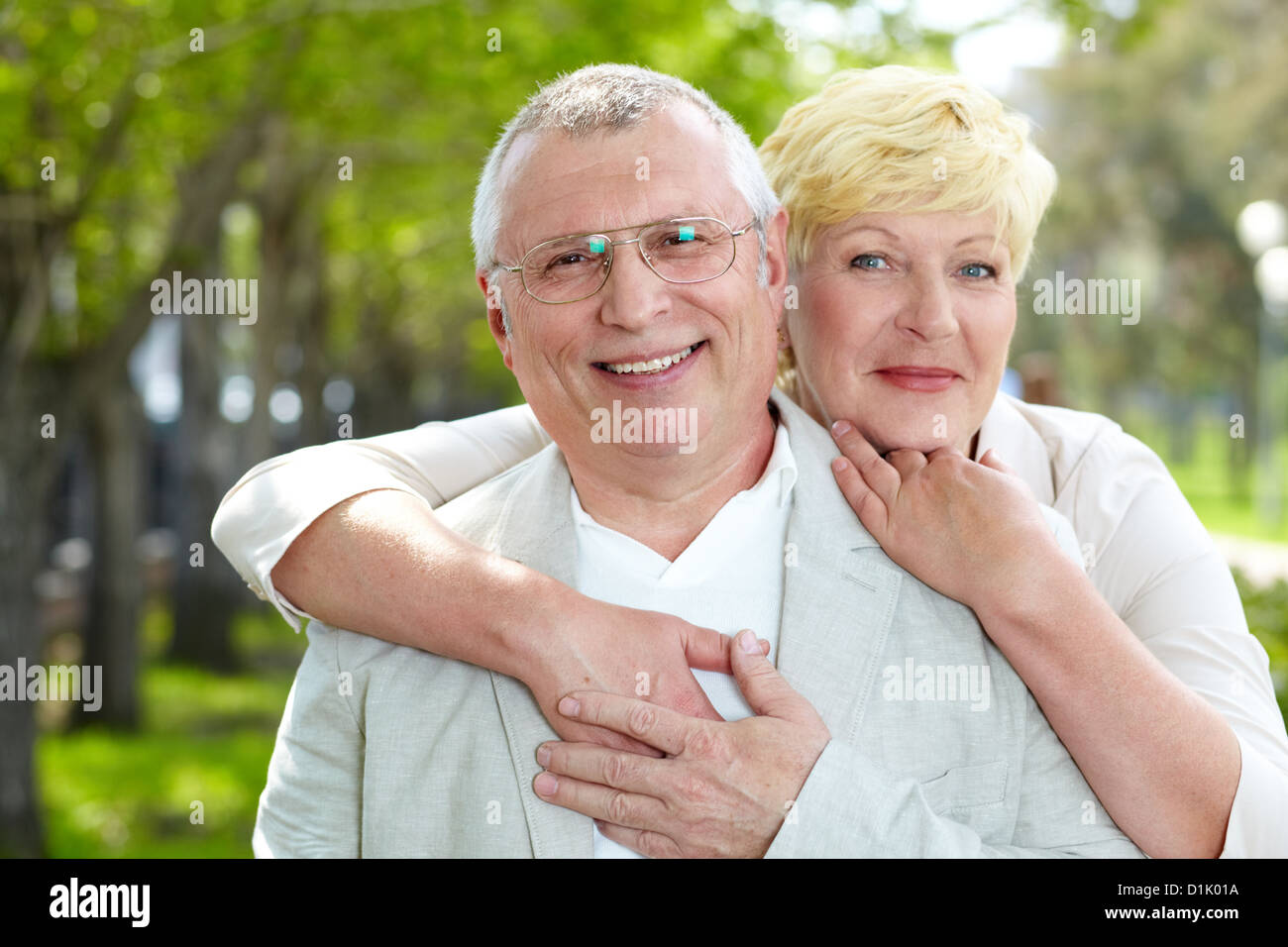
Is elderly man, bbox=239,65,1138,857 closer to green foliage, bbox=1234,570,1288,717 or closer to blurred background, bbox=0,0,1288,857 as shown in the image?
blurred background, bbox=0,0,1288,857

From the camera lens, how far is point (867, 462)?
2654 mm

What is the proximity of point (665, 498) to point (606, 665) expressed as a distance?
0.49 meters

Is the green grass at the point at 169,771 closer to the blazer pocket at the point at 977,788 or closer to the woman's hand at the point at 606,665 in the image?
the woman's hand at the point at 606,665

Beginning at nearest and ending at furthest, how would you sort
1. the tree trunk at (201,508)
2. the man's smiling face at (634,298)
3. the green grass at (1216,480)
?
the man's smiling face at (634,298) → the tree trunk at (201,508) → the green grass at (1216,480)

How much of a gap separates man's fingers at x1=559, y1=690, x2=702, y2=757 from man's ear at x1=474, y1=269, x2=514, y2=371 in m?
0.76

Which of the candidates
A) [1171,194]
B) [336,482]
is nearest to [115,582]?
[336,482]

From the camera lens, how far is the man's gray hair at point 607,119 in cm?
245

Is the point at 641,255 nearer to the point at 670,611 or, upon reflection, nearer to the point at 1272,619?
the point at 670,611

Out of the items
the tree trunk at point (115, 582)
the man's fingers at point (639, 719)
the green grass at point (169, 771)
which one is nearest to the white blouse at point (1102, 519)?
the man's fingers at point (639, 719)

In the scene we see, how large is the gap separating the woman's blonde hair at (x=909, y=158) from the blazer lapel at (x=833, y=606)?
59 cm

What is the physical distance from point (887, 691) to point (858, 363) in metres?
0.70

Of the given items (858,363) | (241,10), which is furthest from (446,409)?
(858,363)

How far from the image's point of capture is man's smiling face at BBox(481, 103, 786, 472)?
241 centimetres

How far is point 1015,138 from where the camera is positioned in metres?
2.72
